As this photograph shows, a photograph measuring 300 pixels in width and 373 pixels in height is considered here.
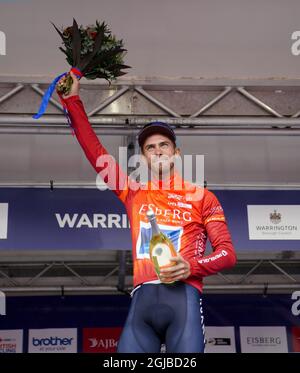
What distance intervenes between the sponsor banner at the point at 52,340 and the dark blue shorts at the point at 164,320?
5188 millimetres

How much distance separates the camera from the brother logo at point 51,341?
23.2 ft

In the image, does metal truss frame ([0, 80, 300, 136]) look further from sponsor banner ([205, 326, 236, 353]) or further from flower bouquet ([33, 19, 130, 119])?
sponsor banner ([205, 326, 236, 353])

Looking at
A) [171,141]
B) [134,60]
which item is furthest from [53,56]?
[171,141]

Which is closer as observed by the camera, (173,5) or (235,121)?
(173,5)

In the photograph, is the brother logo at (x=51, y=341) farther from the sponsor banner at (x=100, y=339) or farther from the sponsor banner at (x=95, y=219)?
the sponsor banner at (x=95, y=219)

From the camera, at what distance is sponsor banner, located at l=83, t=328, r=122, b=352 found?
712 centimetres

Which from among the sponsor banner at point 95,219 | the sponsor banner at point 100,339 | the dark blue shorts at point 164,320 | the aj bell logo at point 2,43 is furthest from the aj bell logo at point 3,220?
the dark blue shorts at point 164,320

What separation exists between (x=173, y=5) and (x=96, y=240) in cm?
Answer: 198

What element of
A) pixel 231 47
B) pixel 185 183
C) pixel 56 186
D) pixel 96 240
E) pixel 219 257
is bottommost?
pixel 219 257

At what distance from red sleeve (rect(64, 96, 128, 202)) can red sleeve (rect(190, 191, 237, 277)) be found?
0.32 m

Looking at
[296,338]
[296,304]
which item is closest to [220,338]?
[296,338]

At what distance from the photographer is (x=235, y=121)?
4.92 metres

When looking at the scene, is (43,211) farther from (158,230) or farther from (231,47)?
(158,230)

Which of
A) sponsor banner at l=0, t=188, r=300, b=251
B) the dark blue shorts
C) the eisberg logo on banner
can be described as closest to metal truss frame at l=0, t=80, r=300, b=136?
sponsor banner at l=0, t=188, r=300, b=251
